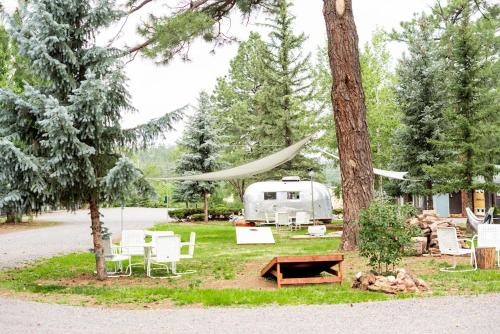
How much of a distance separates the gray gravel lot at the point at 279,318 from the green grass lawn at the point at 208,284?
50cm

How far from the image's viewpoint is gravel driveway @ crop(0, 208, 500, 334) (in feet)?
16.5

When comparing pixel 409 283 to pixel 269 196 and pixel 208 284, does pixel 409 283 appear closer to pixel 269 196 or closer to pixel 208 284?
pixel 208 284

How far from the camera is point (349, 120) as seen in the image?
11.5 m

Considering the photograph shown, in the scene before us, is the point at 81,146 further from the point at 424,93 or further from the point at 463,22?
the point at 424,93

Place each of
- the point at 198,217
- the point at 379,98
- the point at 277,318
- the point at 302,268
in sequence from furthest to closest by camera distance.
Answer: the point at 379,98
the point at 198,217
the point at 302,268
the point at 277,318

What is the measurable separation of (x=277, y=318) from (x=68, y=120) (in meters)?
3.95

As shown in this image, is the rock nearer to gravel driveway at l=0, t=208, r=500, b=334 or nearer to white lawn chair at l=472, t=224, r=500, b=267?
gravel driveway at l=0, t=208, r=500, b=334

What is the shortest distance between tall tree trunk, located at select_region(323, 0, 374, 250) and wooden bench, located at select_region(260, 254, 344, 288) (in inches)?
126

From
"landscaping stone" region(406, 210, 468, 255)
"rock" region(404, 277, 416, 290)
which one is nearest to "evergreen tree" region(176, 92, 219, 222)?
"landscaping stone" region(406, 210, 468, 255)

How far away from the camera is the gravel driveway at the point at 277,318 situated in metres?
Result: 5.02

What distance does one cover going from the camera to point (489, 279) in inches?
306

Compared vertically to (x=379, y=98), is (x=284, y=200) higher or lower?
lower

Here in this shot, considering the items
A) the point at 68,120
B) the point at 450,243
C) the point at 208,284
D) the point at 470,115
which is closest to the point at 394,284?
the point at 208,284

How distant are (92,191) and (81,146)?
82cm
